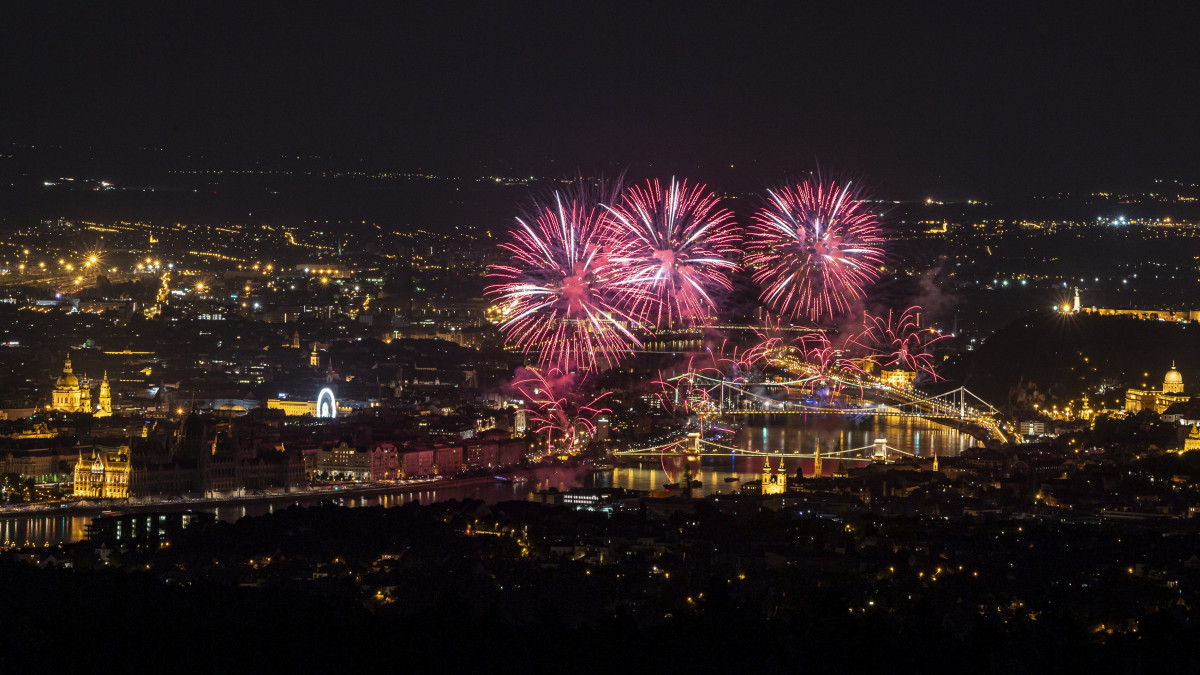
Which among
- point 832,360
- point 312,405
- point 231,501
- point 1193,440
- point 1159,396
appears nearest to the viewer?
point 231,501

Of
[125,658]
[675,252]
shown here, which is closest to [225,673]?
[125,658]

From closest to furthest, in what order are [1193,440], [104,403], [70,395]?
[1193,440] → [104,403] → [70,395]

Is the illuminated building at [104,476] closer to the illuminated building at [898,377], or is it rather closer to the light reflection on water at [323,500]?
the light reflection on water at [323,500]

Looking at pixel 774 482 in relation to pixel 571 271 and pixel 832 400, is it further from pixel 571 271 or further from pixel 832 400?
pixel 832 400

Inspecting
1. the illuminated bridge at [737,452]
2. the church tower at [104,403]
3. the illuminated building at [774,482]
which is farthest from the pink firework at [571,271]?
the church tower at [104,403]

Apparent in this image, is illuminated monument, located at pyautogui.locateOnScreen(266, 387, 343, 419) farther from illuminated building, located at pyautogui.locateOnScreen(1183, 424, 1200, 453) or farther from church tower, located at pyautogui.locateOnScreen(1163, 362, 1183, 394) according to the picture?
illuminated building, located at pyautogui.locateOnScreen(1183, 424, 1200, 453)

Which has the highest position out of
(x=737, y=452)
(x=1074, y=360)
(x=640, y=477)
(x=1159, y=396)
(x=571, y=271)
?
(x=1074, y=360)

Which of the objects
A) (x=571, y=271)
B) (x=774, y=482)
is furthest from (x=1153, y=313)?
(x=774, y=482)
